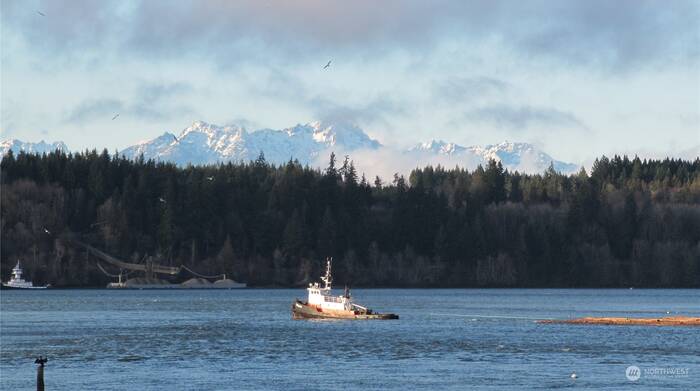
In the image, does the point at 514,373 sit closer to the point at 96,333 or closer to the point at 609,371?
the point at 609,371

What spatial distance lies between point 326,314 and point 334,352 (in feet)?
140

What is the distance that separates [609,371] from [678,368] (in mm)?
5038

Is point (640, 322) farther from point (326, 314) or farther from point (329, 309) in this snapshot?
point (326, 314)

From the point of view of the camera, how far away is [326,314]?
148625mm

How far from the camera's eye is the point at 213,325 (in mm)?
140875

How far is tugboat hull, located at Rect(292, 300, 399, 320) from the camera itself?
146 meters

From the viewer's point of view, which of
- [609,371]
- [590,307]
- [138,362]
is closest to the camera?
[609,371]

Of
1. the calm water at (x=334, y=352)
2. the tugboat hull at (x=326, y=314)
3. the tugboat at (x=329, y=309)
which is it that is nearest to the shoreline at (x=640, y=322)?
the calm water at (x=334, y=352)

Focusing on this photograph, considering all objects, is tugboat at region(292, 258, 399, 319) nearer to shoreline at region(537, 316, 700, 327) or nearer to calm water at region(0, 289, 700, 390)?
calm water at region(0, 289, 700, 390)

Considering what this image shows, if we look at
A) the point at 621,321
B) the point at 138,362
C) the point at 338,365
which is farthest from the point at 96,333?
the point at 621,321

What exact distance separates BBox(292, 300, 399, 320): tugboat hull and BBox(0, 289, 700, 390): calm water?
1.61m

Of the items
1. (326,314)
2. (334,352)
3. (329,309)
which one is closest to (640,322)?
(329,309)

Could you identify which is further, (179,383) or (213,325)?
(213,325)

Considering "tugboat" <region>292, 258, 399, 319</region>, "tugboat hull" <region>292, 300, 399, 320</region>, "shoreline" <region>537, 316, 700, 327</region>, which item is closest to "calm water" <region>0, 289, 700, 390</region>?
"tugboat hull" <region>292, 300, 399, 320</region>
